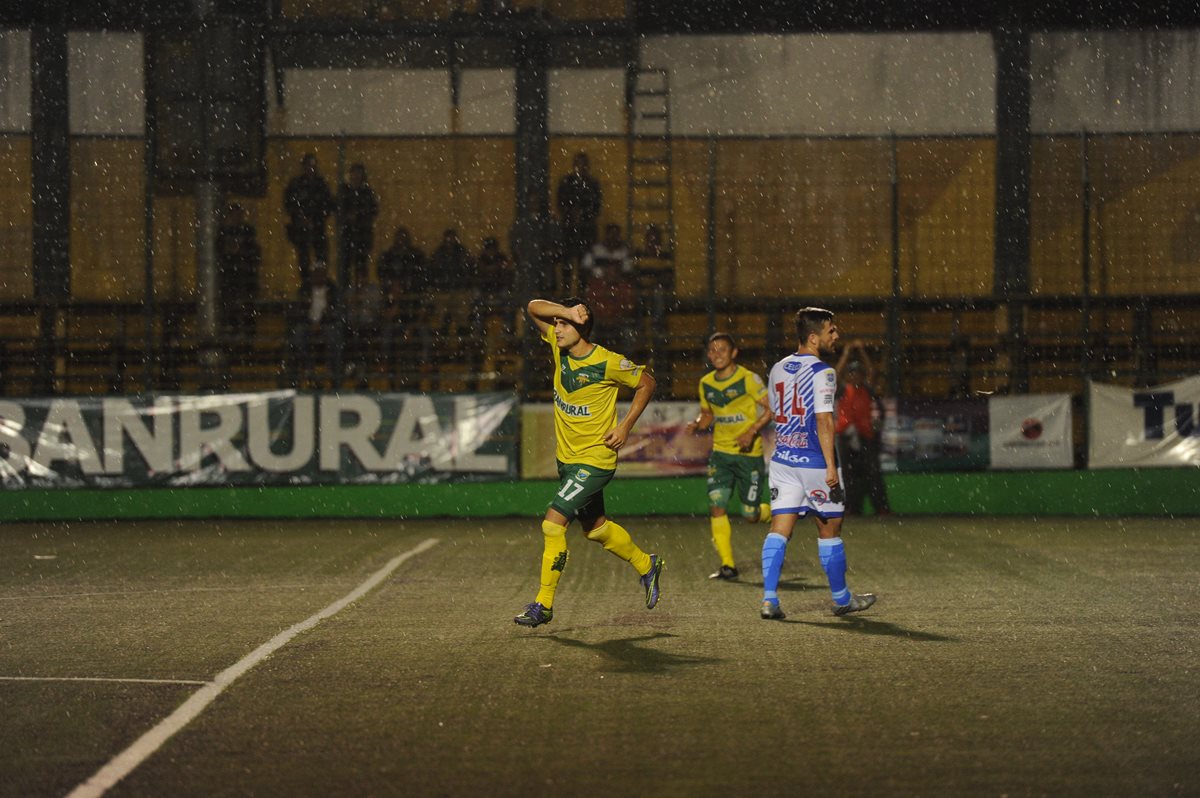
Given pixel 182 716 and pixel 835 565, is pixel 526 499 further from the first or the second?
pixel 182 716

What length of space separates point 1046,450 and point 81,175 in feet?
51.8

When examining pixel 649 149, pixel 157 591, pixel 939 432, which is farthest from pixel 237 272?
pixel 157 591

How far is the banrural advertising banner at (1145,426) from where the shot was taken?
70.2ft

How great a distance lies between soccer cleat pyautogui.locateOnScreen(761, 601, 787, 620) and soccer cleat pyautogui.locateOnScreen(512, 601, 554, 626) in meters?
1.44

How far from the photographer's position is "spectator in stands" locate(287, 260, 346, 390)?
2244cm

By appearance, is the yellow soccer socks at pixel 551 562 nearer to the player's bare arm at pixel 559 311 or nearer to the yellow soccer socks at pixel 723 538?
the player's bare arm at pixel 559 311

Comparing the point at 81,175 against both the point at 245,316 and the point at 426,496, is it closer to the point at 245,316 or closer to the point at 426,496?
the point at 245,316

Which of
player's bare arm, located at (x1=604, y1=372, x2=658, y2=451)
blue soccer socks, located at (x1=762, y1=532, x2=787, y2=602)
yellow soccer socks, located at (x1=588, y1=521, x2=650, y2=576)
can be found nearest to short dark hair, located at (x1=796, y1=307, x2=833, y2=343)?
player's bare arm, located at (x1=604, y1=372, x2=658, y2=451)

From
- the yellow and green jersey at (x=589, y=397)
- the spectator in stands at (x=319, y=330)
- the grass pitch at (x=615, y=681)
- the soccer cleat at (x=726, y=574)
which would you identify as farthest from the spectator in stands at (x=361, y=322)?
the yellow and green jersey at (x=589, y=397)

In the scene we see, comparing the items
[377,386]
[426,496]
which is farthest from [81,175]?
[426,496]

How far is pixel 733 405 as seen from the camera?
1333cm

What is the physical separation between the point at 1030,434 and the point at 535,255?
311 inches

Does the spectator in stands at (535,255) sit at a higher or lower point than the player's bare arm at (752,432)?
higher

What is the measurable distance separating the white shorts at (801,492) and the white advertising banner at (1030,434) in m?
12.4
